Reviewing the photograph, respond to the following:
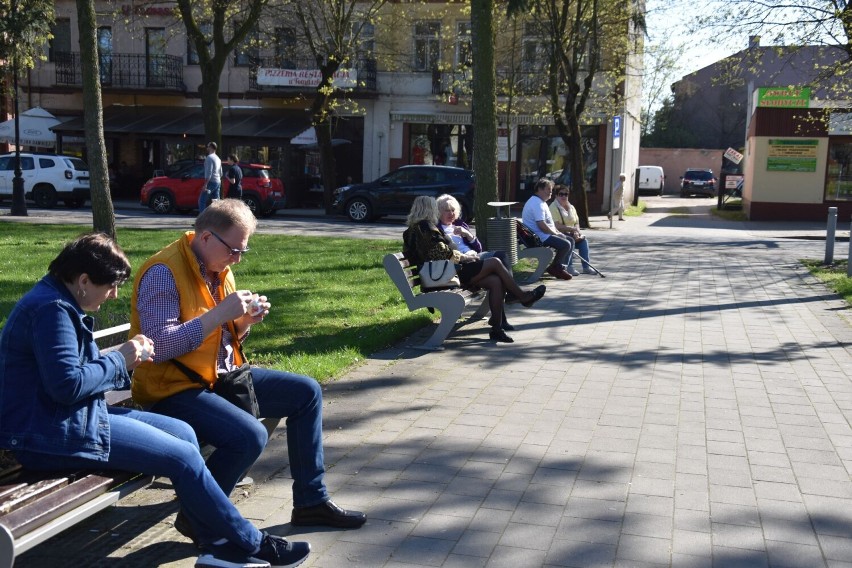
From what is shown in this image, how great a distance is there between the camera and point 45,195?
29.5 meters

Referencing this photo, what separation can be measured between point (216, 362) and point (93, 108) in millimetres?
6364

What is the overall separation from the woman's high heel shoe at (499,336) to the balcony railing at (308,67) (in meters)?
27.2

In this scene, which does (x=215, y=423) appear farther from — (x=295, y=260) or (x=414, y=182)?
(x=414, y=182)

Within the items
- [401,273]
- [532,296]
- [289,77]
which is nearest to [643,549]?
[401,273]

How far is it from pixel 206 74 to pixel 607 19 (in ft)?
36.4

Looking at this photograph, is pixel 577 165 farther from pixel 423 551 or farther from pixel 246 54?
pixel 423 551

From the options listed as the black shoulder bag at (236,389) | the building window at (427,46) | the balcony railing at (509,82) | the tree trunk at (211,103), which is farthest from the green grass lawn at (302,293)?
the building window at (427,46)

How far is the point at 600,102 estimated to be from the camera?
32.2m

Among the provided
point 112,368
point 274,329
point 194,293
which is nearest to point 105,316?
point 274,329

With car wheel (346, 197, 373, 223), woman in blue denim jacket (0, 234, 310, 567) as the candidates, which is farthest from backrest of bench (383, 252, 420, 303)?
car wheel (346, 197, 373, 223)

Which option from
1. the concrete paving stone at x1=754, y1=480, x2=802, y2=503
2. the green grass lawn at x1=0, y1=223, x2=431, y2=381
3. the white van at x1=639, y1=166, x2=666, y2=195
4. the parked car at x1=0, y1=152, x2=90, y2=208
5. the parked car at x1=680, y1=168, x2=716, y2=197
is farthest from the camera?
the white van at x1=639, y1=166, x2=666, y2=195

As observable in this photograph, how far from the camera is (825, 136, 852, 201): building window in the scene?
31.4 meters

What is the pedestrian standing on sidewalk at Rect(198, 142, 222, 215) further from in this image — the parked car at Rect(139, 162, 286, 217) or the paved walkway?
the paved walkway

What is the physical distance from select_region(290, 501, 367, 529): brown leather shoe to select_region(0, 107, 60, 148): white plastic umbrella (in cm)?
3441
